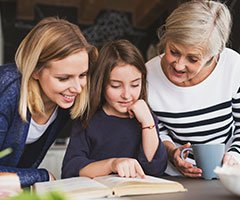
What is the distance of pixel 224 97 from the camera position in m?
1.20

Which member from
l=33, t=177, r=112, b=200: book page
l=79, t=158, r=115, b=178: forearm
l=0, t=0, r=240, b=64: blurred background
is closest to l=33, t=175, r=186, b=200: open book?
l=33, t=177, r=112, b=200: book page

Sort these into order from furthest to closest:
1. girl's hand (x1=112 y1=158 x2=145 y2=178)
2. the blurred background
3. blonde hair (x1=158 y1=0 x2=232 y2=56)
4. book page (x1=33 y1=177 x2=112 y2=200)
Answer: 1. the blurred background
2. blonde hair (x1=158 y1=0 x2=232 y2=56)
3. girl's hand (x1=112 y1=158 x2=145 y2=178)
4. book page (x1=33 y1=177 x2=112 y2=200)

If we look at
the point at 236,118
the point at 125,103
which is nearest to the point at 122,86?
the point at 125,103

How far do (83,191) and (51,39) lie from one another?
0.48 m

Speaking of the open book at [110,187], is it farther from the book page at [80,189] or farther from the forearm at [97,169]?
the forearm at [97,169]

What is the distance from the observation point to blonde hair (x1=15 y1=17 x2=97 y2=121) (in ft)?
3.44

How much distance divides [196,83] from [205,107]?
0.28 ft

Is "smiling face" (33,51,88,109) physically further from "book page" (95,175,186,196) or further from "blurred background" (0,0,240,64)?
"blurred background" (0,0,240,64)

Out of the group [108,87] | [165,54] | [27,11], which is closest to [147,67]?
[165,54]

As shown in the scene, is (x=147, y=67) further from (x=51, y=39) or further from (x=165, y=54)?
(x=51, y=39)

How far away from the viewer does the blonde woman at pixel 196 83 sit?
1.14 meters

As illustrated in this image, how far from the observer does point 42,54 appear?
3.48 feet

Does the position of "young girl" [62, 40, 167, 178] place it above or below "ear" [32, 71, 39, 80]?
below

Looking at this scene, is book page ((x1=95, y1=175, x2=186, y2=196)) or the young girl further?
the young girl
